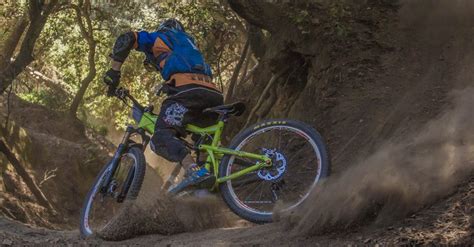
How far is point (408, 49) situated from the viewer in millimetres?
7586

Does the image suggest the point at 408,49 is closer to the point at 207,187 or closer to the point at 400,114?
the point at 400,114

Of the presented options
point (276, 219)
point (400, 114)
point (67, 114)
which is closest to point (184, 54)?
point (276, 219)

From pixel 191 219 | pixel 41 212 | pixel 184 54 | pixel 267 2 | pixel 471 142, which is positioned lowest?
pixel 41 212

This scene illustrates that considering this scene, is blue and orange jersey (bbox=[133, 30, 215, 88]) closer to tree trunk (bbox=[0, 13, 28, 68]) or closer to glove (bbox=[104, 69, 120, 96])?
glove (bbox=[104, 69, 120, 96])

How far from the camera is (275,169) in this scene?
196 inches

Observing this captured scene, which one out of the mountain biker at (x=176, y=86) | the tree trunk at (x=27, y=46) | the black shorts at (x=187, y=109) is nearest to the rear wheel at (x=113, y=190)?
the mountain biker at (x=176, y=86)

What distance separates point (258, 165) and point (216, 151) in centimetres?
49

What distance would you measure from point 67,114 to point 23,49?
7560 millimetres

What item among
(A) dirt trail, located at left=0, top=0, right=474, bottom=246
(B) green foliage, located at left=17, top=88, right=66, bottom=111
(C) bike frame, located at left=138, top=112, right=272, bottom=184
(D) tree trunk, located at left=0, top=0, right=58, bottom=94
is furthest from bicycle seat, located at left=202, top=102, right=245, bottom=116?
(B) green foliage, located at left=17, top=88, right=66, bottom=111

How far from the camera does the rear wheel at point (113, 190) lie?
553 cm

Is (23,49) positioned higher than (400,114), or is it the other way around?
(23,49)

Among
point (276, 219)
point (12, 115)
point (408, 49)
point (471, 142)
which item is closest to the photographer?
point (471, 142)

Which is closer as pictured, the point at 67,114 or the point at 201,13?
the point at 201,13

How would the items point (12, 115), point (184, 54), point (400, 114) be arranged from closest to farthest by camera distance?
point (184, 54) → point (400, 114) → point (12, 115)
